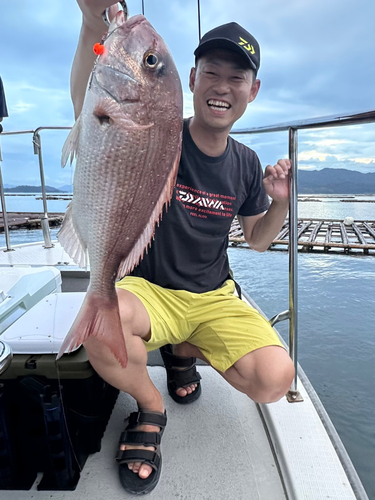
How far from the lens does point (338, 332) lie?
456cm

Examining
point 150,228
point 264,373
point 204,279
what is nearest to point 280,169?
point 204,279

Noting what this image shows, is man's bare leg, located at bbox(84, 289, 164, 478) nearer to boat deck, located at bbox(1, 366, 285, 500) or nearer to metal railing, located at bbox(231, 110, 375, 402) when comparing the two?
boat deck, located at bbox(1, 366, 285, 500)

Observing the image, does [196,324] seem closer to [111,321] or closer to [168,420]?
[168,420]

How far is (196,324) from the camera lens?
170 cm

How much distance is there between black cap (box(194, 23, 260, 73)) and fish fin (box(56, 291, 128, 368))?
119 centimetres

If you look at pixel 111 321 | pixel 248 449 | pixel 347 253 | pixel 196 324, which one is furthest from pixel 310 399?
pixel 347 253

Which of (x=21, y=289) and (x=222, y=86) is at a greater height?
(x=222, y=86)

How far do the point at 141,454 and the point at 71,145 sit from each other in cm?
121

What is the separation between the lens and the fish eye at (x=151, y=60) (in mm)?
977

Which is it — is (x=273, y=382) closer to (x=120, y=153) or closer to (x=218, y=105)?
(x=120, y=153)

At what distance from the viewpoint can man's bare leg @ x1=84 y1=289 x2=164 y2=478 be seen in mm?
1311

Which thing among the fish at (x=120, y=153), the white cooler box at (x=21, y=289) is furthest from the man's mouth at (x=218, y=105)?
the white cooler box at (x=21, y=289)

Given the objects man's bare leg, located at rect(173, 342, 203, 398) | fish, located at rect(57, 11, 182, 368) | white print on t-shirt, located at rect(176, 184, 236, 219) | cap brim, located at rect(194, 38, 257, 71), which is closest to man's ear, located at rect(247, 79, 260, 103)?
cap brim, located at rect(194, 38, 257, 71)

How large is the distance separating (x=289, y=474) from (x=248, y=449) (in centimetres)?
25
